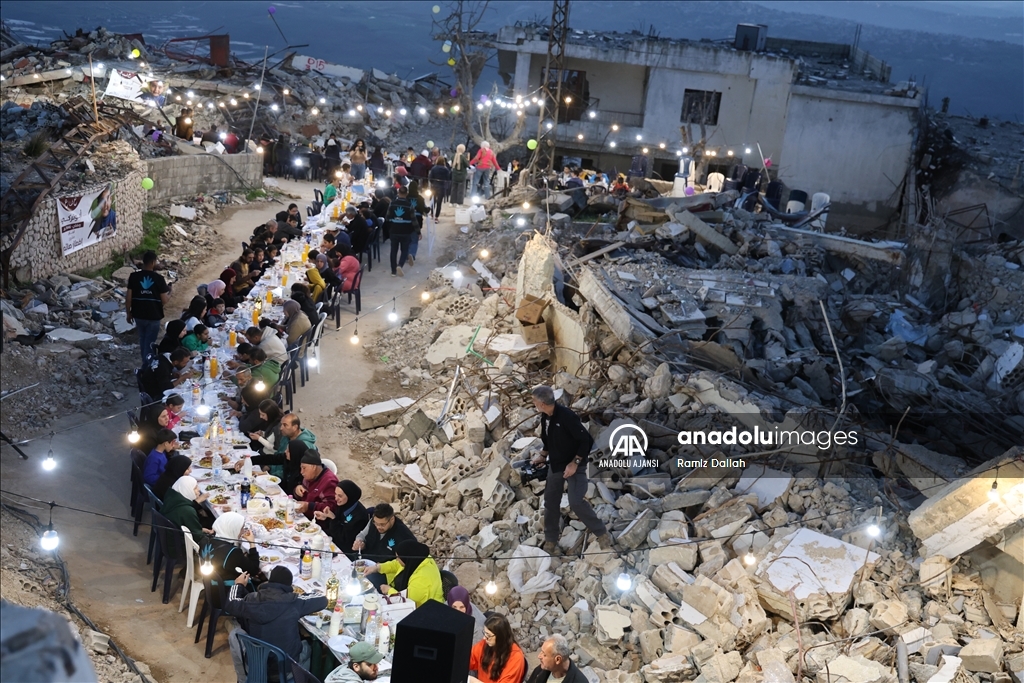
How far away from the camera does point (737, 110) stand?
30.7 metres

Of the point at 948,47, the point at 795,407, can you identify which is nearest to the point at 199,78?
the point at 795,407

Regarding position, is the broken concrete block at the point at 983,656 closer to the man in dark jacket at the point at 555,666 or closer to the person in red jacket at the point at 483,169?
the man in dark jacket at the point at 555,666

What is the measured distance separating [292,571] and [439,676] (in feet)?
9.64

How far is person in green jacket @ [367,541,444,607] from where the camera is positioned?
741cm

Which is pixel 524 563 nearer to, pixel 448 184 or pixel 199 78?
pixel 448 184

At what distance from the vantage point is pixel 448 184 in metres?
20.8

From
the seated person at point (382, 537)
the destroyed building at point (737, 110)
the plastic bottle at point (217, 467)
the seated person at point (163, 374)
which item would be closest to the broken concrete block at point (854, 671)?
the seated person at point (382, 537)

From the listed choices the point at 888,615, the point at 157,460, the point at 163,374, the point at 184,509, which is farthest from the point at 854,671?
the point at 163,374

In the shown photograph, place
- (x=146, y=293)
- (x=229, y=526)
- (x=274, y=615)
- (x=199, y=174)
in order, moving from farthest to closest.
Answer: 1. (x=199, y=174)
2. (x=146, y=293)
3. (x=229, y=526)
4. (x=274, y=615)

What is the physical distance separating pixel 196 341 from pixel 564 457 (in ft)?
17.5

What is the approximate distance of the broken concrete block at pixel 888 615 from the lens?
7.19 m

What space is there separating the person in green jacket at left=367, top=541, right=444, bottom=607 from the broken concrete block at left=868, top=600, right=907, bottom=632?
10.9ft

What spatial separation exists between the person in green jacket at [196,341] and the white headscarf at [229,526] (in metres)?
3.96

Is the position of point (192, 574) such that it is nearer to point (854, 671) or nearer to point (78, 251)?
point (854, 671)
